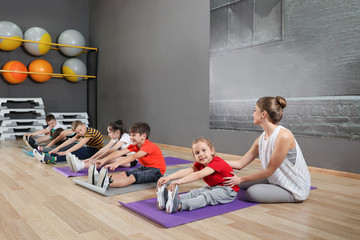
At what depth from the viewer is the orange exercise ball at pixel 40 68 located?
21.1 feet

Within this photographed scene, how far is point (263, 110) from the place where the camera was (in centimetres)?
204

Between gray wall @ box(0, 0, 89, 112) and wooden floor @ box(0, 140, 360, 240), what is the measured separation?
4851mm

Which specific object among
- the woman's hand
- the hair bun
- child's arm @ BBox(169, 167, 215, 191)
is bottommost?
the woman's hand

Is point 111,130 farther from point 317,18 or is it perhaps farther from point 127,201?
point 317,18

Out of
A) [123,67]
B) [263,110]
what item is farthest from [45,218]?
[123,67]

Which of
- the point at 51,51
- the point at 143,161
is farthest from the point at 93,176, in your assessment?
the point at 51,51

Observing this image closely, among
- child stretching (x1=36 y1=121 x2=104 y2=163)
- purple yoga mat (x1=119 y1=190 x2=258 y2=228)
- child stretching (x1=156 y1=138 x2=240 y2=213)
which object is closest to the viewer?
purple yoga mat (x1=119 y1=190 x2=258 y2=228)

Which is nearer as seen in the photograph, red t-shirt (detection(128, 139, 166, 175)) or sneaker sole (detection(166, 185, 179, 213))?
sneaker sole (detection(166, 185, 179, 213))

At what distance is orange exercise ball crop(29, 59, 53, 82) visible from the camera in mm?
6441

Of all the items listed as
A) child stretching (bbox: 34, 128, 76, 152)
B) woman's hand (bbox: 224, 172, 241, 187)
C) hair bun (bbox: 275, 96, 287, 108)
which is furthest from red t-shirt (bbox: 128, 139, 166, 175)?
child stretching (bbox: 34, 128, 76, 152)

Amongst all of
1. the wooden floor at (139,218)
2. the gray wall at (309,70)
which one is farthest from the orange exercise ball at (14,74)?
the gray wall at (309,70)

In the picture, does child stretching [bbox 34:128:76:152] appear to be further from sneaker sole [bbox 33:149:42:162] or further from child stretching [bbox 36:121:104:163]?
child stretching [bbox 36:121:104:163]

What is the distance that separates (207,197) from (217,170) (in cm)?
18

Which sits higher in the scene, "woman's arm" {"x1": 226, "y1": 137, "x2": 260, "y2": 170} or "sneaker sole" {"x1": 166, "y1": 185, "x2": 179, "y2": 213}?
"woman's arm" {"x1": 226, "y1": 137, "x2": 260, "y2": 170}
